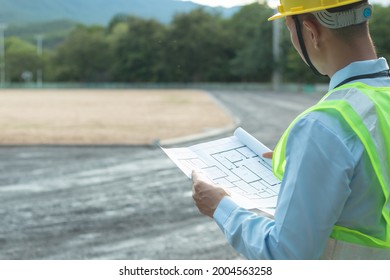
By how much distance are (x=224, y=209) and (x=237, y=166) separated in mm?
231

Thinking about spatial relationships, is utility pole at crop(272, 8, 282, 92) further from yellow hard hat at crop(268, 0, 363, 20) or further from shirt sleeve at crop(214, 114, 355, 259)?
shirt sleeve at crop(214, 114, 355, 259)

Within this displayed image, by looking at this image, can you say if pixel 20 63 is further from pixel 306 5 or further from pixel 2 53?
pixel 306 5

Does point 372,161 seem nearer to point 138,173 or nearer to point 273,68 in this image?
point 138,173

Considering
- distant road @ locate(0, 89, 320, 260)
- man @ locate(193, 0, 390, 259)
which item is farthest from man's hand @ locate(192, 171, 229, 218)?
distant road @ locate(0, 89, 320, 260)

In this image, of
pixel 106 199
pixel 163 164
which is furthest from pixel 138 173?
pixel 106 199

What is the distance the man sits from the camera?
3.34ft

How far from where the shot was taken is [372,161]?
1.06 m

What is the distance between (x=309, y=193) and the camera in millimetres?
1018

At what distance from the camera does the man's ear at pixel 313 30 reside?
1145mm

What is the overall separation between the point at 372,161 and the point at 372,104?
0.12 meters

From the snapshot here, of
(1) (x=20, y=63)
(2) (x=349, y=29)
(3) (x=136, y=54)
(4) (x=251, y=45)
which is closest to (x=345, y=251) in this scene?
(2) (x=349, y=29)

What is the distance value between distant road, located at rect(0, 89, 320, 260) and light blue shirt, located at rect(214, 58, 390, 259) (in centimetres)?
315

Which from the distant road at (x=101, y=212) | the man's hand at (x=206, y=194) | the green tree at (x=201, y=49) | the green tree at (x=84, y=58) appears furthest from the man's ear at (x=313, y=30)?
the green tree at (x=84, y=58)

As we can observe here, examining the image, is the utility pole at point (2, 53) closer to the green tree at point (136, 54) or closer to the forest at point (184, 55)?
the forest at point (184, 55)
